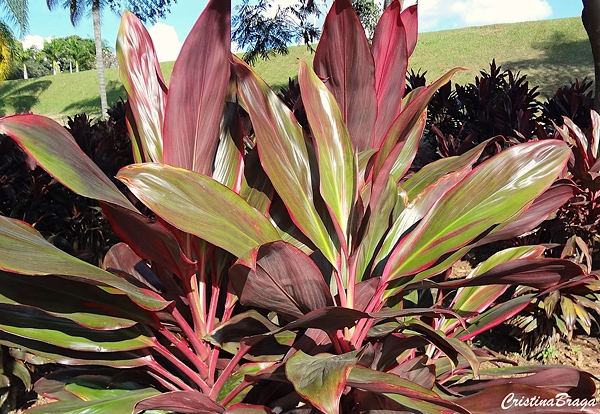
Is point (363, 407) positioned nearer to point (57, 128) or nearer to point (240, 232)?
point (240, 232)

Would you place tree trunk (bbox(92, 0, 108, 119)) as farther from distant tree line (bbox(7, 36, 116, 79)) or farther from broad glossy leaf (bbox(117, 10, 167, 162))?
distant tree line (bbox(7, 36, 116, 79))

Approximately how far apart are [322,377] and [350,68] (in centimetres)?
70

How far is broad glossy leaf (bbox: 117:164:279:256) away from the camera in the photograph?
0.89 metres

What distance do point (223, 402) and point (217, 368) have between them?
0.31 ft

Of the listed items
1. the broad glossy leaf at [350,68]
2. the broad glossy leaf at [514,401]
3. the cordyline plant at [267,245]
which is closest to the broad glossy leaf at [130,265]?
the cordyline plant at [267,245]

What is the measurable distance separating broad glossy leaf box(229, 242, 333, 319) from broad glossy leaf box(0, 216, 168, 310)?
0.56 ft

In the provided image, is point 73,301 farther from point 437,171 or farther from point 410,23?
point 410,23

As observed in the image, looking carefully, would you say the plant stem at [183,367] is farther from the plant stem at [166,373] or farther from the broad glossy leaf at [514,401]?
the broad glossy leaf at [514,401]

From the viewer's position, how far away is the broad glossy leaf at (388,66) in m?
1.20

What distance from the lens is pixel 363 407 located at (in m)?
1.05

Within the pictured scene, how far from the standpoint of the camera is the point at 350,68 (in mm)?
1161

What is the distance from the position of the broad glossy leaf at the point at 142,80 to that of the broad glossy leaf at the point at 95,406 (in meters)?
0.52

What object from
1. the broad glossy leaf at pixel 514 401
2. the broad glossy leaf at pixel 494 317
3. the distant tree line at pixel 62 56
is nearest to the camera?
the broad glossy leaf at pixel 514 401

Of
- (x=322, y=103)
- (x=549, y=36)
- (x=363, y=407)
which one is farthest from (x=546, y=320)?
(x=549, y=36)
